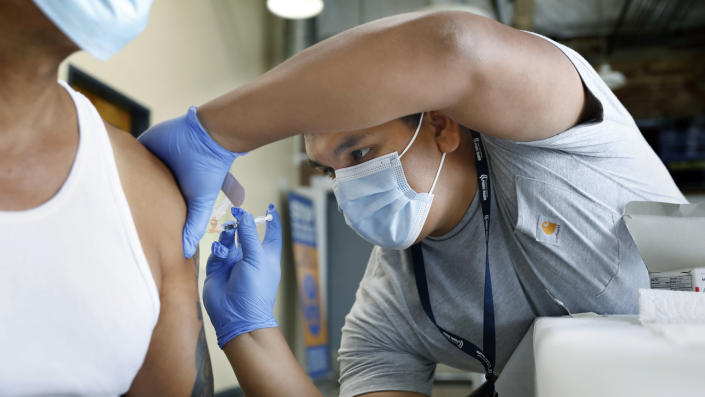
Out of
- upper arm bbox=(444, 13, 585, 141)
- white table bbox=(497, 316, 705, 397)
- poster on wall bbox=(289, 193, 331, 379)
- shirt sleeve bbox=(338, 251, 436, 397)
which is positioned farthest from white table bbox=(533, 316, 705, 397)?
poster on wall bbox=(289, 193, 331, 379)

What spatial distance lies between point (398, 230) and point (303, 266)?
4.69 metres

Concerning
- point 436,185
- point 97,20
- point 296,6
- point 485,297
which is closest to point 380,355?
point 485,297

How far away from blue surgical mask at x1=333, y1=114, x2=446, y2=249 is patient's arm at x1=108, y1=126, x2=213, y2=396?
0.41 meters

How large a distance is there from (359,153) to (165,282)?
0.52m

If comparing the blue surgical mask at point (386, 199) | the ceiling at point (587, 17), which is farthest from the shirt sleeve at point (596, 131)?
the ceiling at point (587, 17)

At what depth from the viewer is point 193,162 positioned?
1.07m

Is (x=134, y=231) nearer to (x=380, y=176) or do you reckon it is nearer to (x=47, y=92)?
(x=47, y=92)

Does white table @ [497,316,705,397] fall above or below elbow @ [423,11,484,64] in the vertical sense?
below

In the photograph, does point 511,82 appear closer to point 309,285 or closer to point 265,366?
point 265,366

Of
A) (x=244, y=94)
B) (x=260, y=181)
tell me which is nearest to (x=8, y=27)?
(x=244, y=94)

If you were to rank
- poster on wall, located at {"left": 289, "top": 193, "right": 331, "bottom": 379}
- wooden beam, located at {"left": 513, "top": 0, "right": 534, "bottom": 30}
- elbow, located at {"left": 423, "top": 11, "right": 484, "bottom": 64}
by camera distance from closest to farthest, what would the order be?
elbow, located at {"left": 423, "top": 11, "right": 484, "bottom": 64} < poster on wall, located at {"left": 289, "top": 193, "right": 331, "bottom": 379} < wooden beam, located at {"left": 513, "top": 0, "right": 534, "bottom": 30}

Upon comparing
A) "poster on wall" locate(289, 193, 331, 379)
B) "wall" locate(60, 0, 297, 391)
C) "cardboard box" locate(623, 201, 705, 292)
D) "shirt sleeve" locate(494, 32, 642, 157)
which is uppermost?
"wall" locate(60, 0, 297, 391)

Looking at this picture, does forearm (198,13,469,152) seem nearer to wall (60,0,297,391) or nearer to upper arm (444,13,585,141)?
upper arm (444,13,585,141)

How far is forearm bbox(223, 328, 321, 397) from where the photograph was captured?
3.79 ft
